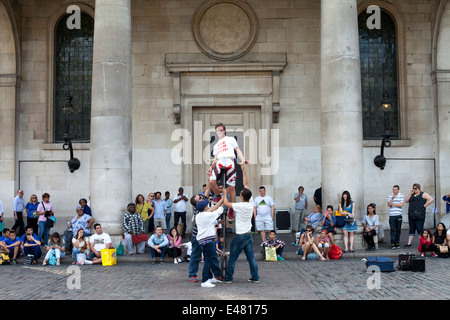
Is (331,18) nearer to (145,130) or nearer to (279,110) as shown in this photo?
(279,110)

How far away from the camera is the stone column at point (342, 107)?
57.2 ft

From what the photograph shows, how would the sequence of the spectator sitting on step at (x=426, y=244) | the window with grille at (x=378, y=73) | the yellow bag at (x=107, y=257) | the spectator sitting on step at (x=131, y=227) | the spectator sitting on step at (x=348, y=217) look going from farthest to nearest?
the window with grille at (x=378, y=73), the spectator sitting on step at (x=131, y=227), the spectator sitting on step at (x=348, y=217), the spectator sitting on step at (x=426, y=244), the yellow bag at (x=107, y=257)

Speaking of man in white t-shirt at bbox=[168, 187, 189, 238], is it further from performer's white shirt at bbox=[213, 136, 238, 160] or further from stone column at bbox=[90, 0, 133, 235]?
performer's white shirt at bbox=[213, 136, 238, 160]

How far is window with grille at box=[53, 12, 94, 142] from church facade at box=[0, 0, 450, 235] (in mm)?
83

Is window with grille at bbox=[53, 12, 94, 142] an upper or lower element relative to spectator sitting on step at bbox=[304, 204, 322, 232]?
upper

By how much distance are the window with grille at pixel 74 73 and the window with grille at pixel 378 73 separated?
1046 cm

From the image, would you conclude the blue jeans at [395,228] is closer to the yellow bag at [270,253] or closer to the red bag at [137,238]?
the yellow bag at [270,253]

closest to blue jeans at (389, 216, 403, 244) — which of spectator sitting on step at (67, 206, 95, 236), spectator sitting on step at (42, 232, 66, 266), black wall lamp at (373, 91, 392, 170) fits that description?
black wall lamp at (373, 91, 392, 170)

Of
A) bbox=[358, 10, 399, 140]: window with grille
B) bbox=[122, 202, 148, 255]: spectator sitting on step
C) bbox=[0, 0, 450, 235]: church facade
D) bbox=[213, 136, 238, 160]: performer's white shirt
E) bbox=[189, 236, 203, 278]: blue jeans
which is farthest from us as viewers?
bbox=[358, 10, 399, 140]: window with grille

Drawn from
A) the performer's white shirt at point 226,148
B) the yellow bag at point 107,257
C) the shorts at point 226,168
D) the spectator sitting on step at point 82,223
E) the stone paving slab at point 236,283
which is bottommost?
the stone paving slab at point 236,283

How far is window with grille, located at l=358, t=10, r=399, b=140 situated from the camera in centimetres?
2327

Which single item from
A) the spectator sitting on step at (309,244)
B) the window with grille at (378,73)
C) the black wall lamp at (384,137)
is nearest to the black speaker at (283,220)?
the black wall lamp at (384,137)

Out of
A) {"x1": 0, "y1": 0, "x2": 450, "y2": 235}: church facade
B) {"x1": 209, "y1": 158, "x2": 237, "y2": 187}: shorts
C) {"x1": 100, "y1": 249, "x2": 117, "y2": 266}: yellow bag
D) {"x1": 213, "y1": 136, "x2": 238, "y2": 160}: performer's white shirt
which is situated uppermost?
{"x1": 0, "y1": 0, "x2": 450, "y2": 235}: church facade

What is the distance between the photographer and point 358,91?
57.9 feet
